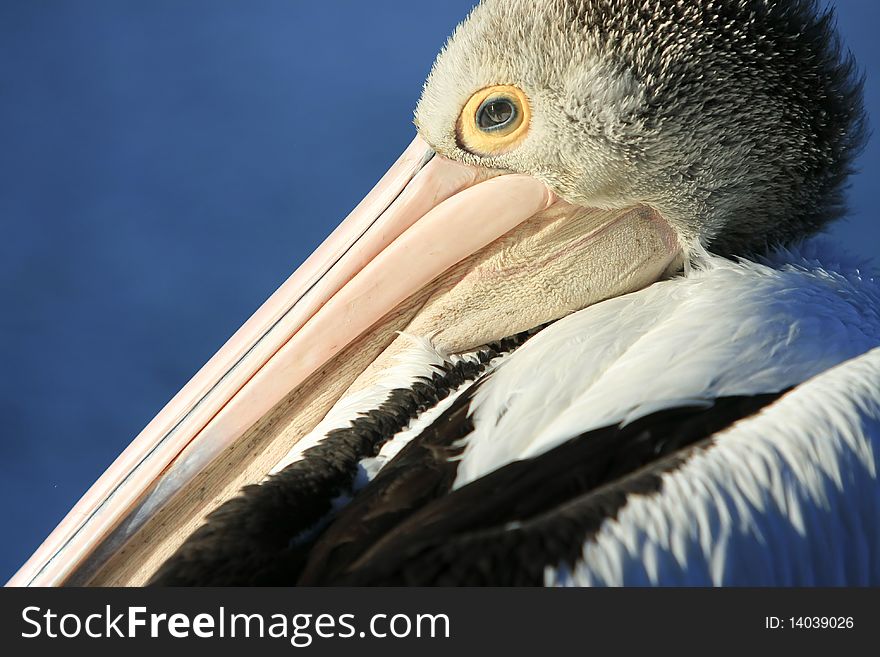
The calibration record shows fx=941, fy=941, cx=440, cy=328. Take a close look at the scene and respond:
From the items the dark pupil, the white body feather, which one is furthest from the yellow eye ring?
the white body feather

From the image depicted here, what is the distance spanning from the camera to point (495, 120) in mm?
1342

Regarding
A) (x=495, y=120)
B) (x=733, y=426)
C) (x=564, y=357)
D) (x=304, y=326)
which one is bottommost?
(x=733, y=426)

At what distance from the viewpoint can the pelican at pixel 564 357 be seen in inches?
36.2

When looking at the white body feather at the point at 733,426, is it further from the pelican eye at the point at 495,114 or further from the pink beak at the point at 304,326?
the pelican eye at the point at 495,114

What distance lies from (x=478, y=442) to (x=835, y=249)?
671mm

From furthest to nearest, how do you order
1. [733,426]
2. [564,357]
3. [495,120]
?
1. [495,120]
2. [564,357]
3. [733,426]

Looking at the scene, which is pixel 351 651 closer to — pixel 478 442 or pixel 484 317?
pixel 478 442

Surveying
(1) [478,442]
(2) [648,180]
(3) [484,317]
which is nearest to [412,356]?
(3) [484,317]

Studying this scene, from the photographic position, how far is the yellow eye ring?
52.0 inches

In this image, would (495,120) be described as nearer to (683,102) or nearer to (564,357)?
(683,102)

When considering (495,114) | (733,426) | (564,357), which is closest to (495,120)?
(495,114)

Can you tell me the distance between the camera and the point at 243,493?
3.79 feet

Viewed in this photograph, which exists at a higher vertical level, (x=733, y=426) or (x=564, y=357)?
(x=564, y=357)

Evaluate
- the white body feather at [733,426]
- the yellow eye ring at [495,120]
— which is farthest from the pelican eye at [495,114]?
the white body feather at [733,426]
